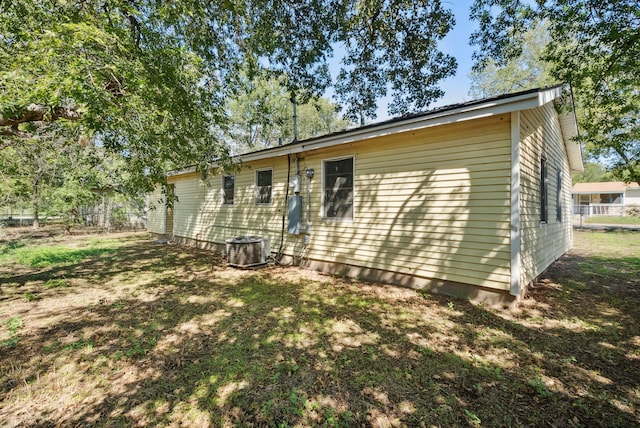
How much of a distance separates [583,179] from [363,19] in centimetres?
6393

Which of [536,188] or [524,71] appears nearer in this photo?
[536,188]

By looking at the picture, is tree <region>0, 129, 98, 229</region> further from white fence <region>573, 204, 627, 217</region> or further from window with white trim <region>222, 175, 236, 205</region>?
white fence <region>573, 204, 627, 217</region>

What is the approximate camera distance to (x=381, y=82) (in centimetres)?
916

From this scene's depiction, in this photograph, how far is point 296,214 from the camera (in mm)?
7117

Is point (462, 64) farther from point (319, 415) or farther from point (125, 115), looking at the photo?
point (319, 415)

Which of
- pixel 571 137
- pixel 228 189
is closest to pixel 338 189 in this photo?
pixel 228 189

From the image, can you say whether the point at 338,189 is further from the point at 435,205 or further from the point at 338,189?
the point at 435,205

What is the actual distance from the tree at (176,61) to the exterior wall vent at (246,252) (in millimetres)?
2315

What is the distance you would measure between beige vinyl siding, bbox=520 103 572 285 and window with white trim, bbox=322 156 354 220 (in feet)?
10.5

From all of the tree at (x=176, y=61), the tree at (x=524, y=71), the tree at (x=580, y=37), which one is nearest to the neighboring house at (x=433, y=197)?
the tree at (x=580, y=37)

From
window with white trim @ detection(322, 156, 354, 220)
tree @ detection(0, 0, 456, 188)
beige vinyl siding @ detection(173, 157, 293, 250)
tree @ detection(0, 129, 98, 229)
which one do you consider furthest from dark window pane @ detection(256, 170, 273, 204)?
tree @ detection(0, 129, 98, 229)

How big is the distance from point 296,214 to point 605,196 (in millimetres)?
45299

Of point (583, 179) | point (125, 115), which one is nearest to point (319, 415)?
point (125, 115)

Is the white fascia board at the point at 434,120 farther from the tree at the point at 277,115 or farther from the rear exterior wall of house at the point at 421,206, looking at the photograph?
the tree at the point at 277,115
